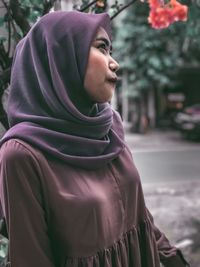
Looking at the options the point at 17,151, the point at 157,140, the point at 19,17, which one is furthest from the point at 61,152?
the point at 157,140

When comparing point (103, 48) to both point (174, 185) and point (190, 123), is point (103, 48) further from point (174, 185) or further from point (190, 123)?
point (190, 123)

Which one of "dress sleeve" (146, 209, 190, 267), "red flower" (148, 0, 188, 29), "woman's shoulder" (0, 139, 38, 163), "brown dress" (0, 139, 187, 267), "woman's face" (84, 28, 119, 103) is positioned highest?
"woman's face" (84, 28, 119, 103)

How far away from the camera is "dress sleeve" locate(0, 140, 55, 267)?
1.30 m

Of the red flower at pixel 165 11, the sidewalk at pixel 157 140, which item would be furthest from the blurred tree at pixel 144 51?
the red flower at pixel 165 11

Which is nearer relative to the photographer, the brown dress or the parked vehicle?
the brown dress

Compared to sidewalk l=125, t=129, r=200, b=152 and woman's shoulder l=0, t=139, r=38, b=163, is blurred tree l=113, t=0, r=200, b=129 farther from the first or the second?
woman's shoulder l=0, t=139, r=38, b=163

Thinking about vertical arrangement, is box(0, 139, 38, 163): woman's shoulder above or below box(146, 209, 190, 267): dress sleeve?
above

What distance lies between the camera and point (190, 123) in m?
15.5

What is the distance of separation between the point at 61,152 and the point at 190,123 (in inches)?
566

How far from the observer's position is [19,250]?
1.32 meters

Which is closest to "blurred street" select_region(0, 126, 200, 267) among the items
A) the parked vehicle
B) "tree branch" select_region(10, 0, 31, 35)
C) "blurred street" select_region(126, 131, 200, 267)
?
"blurred street" select_region(126, 131, 200, 267)

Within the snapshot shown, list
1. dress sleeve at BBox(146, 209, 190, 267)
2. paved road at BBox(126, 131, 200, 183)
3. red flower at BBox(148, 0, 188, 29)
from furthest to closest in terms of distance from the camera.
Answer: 1. paved road at BBox(126, 131, 200, 183)
2. red flower at BBox(148, 0, 188, 29)
3. dress sleeve at BBox(146, 209, 190, 267)

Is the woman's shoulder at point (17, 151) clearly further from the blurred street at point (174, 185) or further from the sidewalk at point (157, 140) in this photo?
the sidewalk at point (157, 140)

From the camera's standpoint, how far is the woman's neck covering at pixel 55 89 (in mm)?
1366
